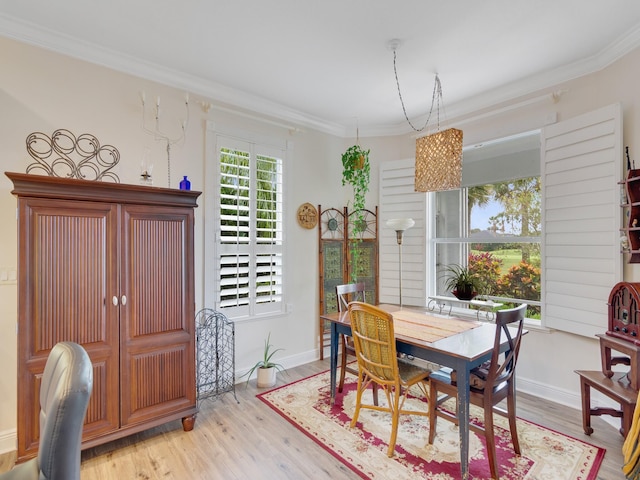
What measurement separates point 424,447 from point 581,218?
85.7 inches

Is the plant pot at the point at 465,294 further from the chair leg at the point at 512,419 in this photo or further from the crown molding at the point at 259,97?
the crown molding at the point at 259,97

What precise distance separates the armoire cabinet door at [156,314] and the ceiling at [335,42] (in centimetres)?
126

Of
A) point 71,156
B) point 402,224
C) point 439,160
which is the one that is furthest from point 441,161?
point 71,156

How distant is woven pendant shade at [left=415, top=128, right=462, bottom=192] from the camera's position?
7.91 feet

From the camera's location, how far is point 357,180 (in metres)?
4.04

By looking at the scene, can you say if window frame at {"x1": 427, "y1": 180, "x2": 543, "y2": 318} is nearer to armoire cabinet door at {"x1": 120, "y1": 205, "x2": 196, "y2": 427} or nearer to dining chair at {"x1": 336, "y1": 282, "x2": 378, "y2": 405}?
dining chair at {"x1": 336, "y1": 282, "x2": 378, "y2": 405}

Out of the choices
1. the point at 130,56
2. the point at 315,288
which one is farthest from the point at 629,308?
the point at 130,56

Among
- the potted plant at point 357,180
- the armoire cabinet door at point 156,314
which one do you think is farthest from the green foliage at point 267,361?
the potted plant at point 357,180

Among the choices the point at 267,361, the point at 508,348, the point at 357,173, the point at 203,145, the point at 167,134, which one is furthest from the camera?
the point at 357,173

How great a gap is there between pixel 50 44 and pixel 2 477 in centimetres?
264

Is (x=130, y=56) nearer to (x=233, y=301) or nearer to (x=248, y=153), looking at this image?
(x=248, y=153)

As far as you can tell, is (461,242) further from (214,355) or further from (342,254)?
(214,355)

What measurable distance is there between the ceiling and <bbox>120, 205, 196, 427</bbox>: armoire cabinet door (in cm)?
126

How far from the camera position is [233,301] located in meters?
3.25
